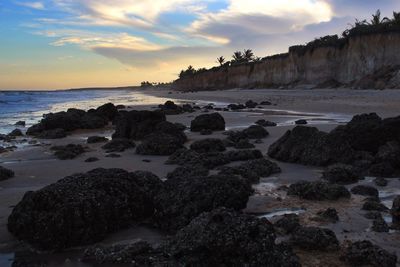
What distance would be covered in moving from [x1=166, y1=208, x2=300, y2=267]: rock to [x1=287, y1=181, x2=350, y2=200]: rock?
2412 millimetres

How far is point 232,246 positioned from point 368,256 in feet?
3.90

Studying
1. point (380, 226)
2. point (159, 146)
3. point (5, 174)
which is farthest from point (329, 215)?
point (159, 146)

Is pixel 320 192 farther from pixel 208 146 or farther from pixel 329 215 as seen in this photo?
pixel 208 146

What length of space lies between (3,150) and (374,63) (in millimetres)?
33947

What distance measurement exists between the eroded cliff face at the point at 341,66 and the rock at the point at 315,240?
3041cm

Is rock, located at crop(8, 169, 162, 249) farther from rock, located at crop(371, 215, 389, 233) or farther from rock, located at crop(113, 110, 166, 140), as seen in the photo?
rock, located at crop(113, 110, 166, 140)

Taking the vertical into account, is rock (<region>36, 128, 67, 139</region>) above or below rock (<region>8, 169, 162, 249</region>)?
below

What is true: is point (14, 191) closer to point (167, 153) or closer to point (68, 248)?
point (68, 248)

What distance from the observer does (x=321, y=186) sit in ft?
19.3

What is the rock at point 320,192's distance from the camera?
573cm

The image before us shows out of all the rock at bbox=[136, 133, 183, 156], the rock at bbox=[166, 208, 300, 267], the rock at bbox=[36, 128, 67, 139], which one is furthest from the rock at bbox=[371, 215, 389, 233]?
the rock at bbox=[36, 128, 67, 139]

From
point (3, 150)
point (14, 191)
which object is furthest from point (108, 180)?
point (3, 150)

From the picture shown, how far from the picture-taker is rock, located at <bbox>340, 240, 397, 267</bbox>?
367cm

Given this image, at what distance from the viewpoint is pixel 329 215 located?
494 centimetres
